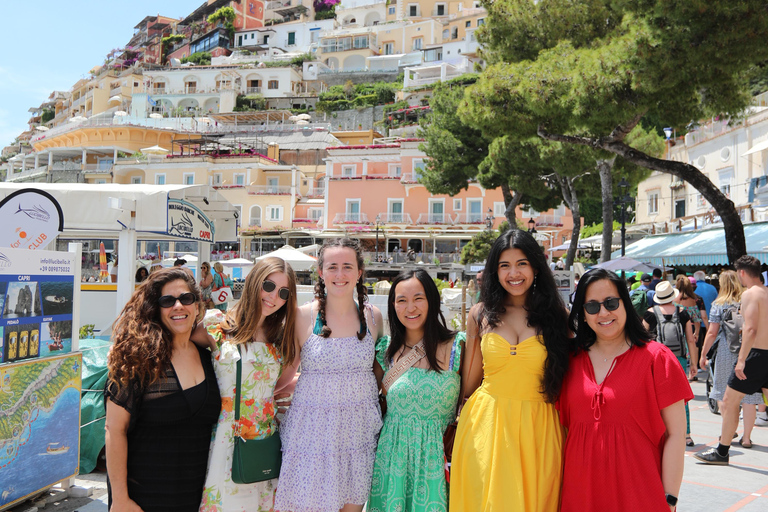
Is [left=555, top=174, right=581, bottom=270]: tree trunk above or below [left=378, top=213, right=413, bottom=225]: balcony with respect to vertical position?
below

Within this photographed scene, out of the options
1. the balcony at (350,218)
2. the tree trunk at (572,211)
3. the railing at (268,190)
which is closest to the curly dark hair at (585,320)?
the tree trunk at (572,211)

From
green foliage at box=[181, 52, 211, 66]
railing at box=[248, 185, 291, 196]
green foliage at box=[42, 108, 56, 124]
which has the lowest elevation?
railing at box=[248, 185, 291, 196]

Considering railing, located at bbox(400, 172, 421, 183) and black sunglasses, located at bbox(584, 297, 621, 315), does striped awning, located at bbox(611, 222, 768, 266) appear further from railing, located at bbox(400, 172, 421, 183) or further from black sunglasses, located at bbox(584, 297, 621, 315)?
railing, located at bbox(400, 172, 421, 183)

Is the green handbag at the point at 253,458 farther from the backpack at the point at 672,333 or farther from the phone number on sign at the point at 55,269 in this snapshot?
the backpack at the point at 672,333

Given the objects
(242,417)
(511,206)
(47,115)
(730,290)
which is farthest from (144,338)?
(47,115)

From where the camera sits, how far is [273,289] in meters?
2.73

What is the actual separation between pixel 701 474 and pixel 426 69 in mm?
55959

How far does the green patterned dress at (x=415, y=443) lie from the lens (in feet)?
8.53

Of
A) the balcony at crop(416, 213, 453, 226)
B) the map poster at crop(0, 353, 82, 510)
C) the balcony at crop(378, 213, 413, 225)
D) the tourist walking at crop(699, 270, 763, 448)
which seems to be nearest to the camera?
the map poster at crop(0, 353, 82, 510)

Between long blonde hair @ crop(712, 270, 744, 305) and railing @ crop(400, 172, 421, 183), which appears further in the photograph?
railing @ crop(400, 172, 421, 183)

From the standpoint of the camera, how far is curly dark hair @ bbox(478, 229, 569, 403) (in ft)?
8.62

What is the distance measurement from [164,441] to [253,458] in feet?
1.28

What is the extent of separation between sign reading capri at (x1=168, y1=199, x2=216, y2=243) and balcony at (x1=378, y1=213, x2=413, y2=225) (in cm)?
2730

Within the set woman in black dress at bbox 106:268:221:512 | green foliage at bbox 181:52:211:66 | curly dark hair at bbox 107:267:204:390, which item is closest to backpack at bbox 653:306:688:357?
woman in black dress at bbox 106:268:221:512
